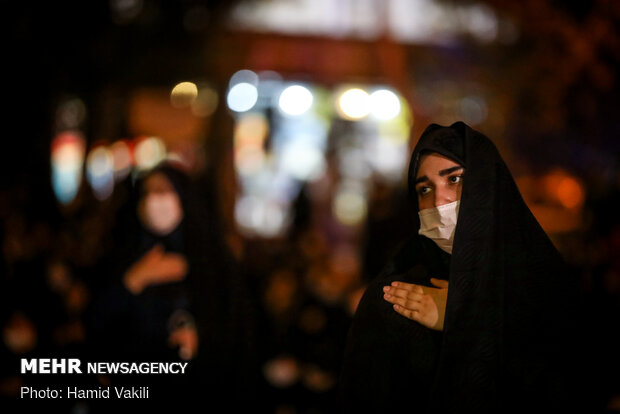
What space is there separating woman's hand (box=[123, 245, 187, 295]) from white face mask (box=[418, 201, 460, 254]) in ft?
5.86

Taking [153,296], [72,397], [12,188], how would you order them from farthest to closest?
[12,188], [153,296], [72,397]

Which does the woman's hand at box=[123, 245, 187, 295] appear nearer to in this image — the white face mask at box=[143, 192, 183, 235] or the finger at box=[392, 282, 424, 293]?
the white face mask at box=[143, 192, 183, 235]

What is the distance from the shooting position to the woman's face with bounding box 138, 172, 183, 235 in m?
3.64

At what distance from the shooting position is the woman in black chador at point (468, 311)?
2.03 m

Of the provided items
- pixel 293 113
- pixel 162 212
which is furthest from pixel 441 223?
pixel 293 113

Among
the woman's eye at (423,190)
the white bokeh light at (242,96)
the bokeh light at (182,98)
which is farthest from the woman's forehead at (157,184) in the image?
the white bokeh light at (242,96)

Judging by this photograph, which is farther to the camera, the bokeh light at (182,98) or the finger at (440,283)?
the bokeh light at (182,98)

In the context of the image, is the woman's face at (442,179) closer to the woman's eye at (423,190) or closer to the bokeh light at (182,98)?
the woman's eye at (423,190)

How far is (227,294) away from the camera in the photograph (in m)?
3.84

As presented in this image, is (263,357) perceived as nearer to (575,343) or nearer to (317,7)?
(575,343)

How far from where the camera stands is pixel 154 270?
362cm

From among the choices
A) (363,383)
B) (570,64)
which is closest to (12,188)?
(570,64)

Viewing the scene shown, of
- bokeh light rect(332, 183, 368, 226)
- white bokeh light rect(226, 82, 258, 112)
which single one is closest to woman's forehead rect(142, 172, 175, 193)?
white bokeh light rect(226, 82, 258, 112)

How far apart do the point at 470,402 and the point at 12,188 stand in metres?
10.9
